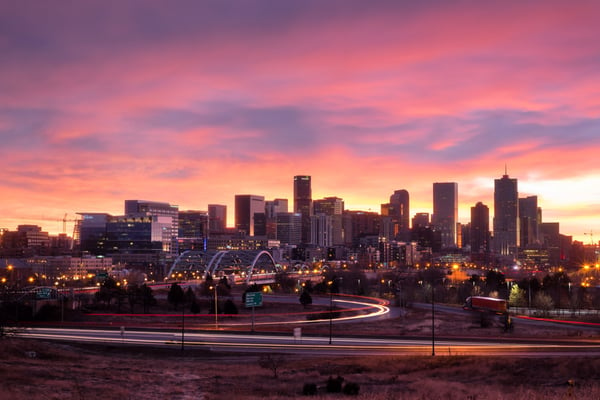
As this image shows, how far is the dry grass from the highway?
4395 mm

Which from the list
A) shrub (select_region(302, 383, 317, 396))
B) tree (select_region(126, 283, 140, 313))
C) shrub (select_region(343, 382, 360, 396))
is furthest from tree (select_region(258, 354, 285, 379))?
tree (select_region(126, 283, 140, 313))

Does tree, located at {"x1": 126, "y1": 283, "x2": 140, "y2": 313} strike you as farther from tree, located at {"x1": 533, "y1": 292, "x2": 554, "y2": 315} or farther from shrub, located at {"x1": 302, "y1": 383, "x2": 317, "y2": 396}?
shrub, located at {"x1": 302, "y1": 383, "x2": 317, "y2": 396}

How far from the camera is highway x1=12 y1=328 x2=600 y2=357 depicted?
58438 millimetres

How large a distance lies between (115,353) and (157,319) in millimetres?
42086

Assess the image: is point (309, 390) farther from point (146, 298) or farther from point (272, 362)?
point (146, 298)

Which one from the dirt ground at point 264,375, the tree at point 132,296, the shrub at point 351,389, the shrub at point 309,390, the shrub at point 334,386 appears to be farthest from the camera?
the tree at point 132,296

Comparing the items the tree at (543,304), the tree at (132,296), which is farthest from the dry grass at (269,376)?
the tree at (543,304)

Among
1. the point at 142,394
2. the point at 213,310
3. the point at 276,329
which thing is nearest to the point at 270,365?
the point at 142,394

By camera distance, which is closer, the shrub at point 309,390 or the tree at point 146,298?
the shrub at point 309,390

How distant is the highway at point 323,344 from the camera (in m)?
58.4

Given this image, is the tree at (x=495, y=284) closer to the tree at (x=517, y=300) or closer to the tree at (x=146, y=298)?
the tree at (x=517, y=300)

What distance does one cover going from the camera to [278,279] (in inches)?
7643

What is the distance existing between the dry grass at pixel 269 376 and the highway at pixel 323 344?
440 centimetres

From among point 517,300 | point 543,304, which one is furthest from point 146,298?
point 543,304
